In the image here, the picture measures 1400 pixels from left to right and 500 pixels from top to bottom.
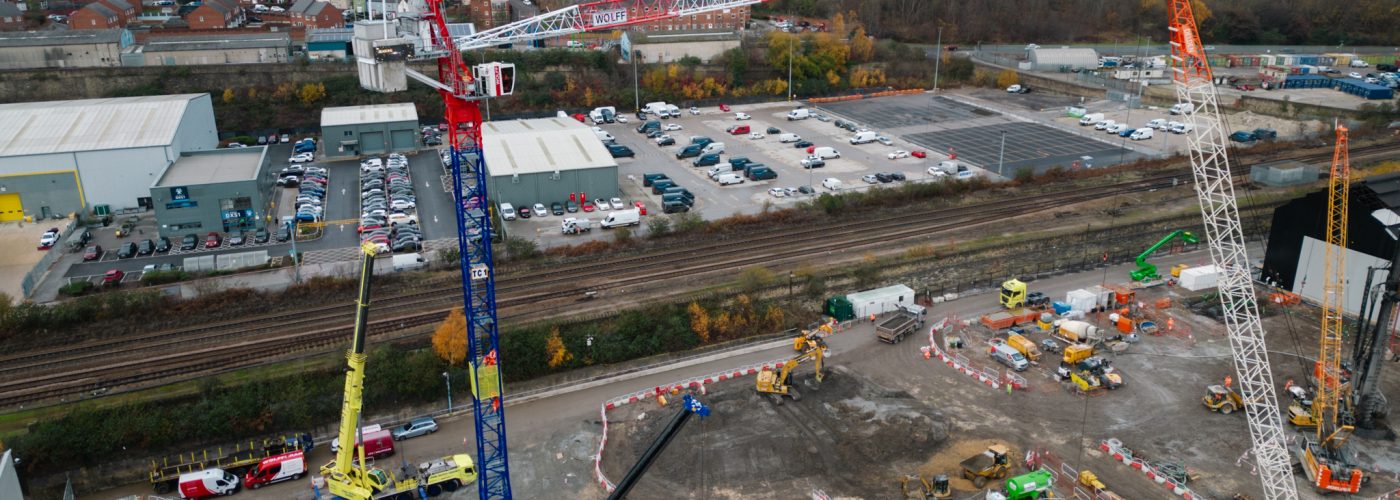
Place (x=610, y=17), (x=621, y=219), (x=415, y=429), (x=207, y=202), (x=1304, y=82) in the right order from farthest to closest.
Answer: (x=1304, y=82)
(x=610, y=17)
(x=621, y=219)
(x=207, y=202)
(x=415, y=429)

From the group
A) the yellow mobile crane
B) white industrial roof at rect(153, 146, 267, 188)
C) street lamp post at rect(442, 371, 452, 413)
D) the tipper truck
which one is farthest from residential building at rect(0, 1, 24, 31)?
the tipper truck

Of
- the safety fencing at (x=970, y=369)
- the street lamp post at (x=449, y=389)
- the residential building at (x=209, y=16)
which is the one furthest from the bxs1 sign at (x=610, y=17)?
the residential building at (x=209, y=16)

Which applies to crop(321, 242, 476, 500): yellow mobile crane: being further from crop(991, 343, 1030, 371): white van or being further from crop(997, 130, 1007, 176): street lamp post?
crop(997, 130, 1007, 176): street lamp post

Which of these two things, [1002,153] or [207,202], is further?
[1002,153]

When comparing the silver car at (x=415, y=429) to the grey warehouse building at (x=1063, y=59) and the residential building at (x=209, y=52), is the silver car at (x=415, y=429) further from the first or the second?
the grey warehouse building at (x=1063, y=59)

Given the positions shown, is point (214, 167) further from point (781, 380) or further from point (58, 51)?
point (781, 380)

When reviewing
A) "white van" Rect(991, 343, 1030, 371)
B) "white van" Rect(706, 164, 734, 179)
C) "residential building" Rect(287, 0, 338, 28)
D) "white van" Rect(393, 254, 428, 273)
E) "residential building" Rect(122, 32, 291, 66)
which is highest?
"residential building" Rect(287, 0, 338, 28)

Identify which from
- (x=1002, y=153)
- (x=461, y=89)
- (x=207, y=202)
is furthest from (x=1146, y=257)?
(x=207, y=202)
